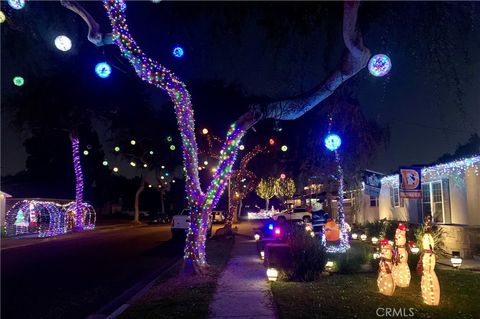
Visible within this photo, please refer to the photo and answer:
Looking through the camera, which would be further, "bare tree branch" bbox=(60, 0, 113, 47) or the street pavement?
"bare tree branch" bbox=(60, 0, 113, 47)

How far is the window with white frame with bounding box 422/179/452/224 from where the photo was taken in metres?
17.0

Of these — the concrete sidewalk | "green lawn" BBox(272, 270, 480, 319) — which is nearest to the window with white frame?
"green lawn" BBox(272, 270, 480, 319)

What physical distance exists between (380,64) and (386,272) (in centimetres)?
380

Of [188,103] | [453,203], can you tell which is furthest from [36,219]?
[453,203]

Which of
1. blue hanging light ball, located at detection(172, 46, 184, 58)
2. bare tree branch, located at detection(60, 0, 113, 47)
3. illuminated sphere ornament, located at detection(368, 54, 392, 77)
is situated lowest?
illuminated sphere ornament, located at detection(368, 54, 392, 77)

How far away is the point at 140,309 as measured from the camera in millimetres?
8133

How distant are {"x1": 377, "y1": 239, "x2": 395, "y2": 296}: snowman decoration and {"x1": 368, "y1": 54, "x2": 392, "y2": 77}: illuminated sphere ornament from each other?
3154mm

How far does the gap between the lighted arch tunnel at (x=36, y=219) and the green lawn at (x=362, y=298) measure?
75.6 feet

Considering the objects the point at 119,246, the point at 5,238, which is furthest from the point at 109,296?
the point at 5,238

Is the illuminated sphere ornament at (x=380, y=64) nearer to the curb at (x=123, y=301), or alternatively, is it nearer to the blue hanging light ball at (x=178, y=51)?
the blue hanging light ball at (x=178, y=51)

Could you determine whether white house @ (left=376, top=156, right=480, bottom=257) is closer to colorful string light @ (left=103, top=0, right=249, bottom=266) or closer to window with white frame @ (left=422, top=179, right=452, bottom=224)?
window with white frame @ (left=422, top=179, right=452, bottom=224)

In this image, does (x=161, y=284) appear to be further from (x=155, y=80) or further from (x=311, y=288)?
(x=155, y=80)

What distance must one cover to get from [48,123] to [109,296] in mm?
27038

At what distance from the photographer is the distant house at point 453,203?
14.3 m
